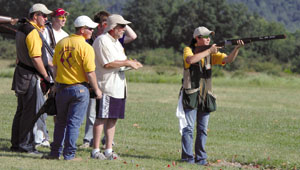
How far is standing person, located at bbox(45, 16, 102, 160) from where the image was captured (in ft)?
27.0

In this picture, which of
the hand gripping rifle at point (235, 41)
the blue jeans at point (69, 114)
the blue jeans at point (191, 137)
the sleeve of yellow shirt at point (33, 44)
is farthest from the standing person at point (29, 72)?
the hand gripping rifle at point (235, 41)

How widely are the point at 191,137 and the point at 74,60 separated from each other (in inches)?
97.8

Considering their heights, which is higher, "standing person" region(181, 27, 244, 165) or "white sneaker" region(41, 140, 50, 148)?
"standing person" region(181, 27, 244, 165)

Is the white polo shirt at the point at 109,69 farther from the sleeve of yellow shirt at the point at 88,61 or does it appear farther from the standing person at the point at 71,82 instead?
the sleeve of yellow shirt at the point at 88,61

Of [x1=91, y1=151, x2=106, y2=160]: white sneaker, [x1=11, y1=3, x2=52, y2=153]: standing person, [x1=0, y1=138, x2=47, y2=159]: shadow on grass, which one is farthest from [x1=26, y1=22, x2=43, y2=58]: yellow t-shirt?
[x1=91, y1=151, x2=106, y2=160]: white sneaker

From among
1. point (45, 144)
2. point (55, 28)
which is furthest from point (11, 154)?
point (55, 28)

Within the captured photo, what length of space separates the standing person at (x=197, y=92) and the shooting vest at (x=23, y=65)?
2.50 m

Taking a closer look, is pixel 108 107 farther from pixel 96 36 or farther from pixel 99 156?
pixel 96 36

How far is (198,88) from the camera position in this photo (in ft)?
30.6

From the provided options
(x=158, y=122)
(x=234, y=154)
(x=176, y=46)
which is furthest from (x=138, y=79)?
(x=176, y=46)

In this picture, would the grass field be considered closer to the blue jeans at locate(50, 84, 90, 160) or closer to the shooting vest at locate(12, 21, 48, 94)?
the blue jeans at locate(50, 84, 90, 160)

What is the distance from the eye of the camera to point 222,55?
955 centimetres

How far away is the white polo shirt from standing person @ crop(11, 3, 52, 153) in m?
0.94

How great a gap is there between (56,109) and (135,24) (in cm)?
9414
